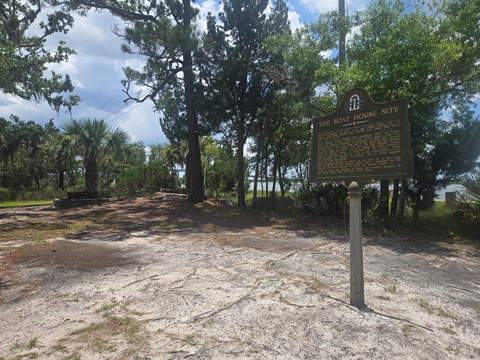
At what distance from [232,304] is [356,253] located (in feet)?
4.88

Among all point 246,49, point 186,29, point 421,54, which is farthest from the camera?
point 246,49

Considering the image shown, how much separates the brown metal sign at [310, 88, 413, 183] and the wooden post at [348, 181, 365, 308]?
22cm

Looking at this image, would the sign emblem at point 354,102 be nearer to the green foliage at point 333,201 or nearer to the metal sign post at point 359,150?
the metal sign post at point 359,150

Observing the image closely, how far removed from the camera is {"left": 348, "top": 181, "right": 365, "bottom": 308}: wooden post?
139 inches

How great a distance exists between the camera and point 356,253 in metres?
3.66

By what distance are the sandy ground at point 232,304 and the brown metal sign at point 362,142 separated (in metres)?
1.45

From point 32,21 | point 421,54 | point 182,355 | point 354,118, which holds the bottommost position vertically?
point 182,355

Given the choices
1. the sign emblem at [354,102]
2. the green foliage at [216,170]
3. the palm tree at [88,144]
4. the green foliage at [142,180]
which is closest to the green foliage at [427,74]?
the sign emblem at [354,102]

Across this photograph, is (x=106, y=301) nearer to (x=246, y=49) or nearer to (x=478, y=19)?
(x=478, y=19)

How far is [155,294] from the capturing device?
3820 millimetres

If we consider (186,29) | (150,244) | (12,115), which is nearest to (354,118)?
(150,244)

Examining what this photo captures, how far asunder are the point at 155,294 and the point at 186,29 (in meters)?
12.2

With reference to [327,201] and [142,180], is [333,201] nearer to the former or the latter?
[327,201]

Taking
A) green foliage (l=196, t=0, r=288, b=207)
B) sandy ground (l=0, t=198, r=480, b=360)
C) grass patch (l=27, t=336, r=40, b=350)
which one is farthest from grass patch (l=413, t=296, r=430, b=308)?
green foliage (l=196, t=0, r=288, b=207)
